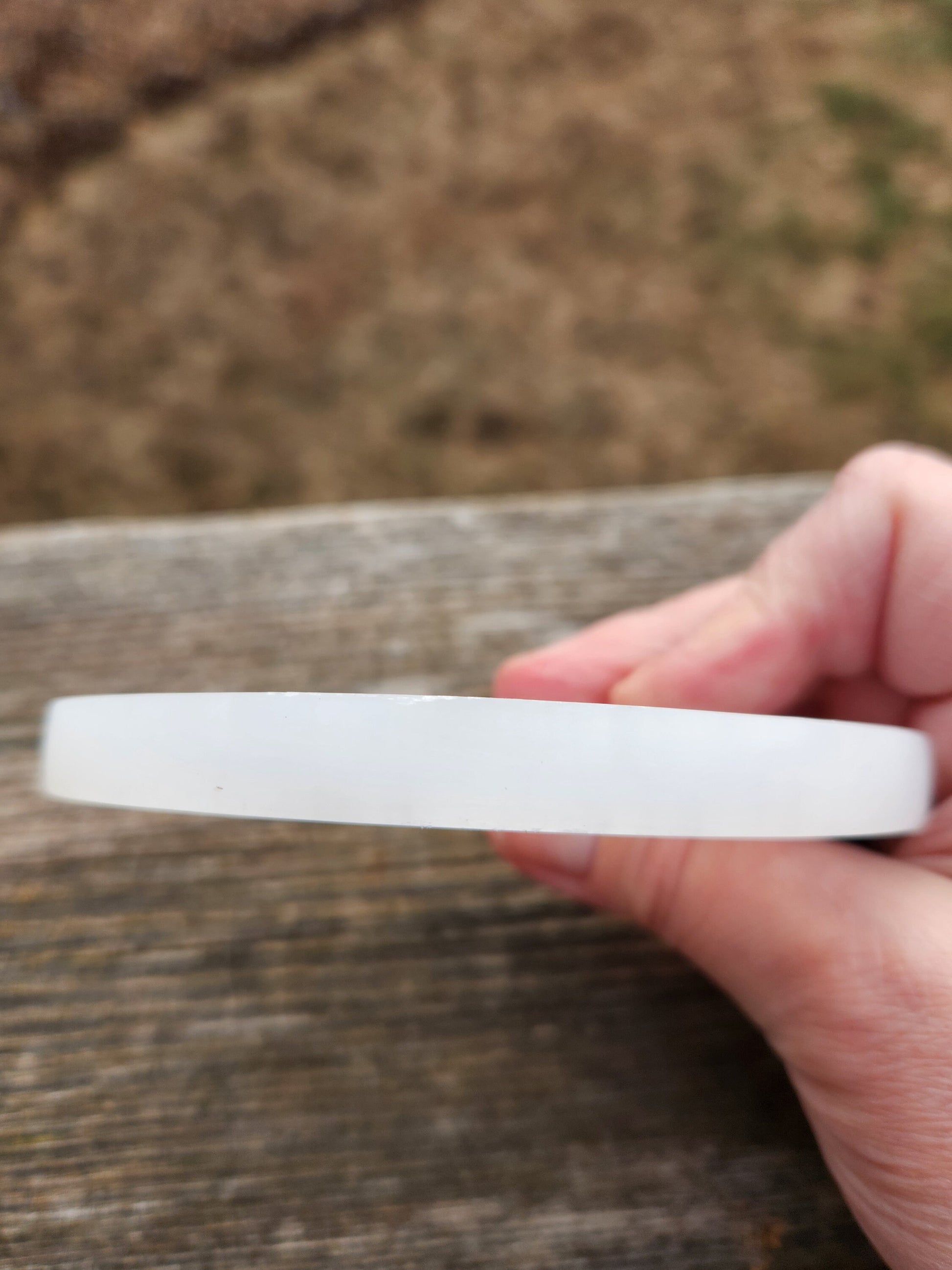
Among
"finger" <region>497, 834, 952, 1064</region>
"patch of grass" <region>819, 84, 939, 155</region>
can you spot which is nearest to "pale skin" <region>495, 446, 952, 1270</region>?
"finger" <region>497, 834, 952, 1064</region>

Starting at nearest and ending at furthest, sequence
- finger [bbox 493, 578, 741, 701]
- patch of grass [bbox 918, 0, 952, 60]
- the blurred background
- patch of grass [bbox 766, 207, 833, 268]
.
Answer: finger [bbox 493, 578, 741, 701]
the blurred background
patch of grass [bbox 766, 207, 833, 268]
patch of grass [bbox 918, 0, 952, 60]

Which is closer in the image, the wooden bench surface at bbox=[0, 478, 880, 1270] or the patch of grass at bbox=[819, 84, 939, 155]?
the wooden bench surface at bbox=[0, 478, 880, 1270]

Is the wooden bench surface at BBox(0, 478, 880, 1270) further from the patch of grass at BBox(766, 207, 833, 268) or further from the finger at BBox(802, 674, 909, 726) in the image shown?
the patch of grass at BBox(766, 207, 833, 268)

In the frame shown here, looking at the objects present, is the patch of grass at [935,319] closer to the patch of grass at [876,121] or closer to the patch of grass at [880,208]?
the patch of grass at [880,208]

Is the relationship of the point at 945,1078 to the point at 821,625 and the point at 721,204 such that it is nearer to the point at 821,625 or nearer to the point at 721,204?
the point at 821,625

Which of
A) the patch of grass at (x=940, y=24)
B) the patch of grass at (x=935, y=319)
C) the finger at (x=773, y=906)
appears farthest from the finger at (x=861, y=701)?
the patch of grass at (x=940, y=24)

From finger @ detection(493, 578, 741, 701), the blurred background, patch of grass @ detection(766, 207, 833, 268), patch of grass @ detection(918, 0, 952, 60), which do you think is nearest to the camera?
finger @ detection(493, 578, 741, 701)

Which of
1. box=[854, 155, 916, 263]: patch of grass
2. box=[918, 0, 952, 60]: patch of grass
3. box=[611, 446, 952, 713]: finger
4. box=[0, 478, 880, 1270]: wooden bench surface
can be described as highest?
box=[918, 0, 952, 60]: patch of grass

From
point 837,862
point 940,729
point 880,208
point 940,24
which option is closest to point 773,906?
point 837,862
